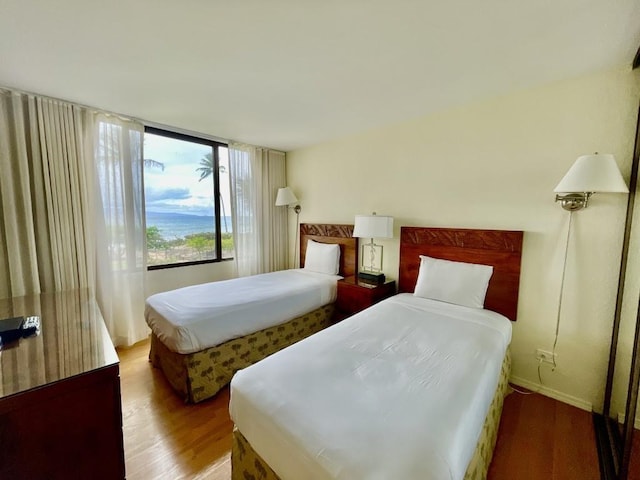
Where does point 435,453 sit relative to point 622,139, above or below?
below

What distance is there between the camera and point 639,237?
1649mm

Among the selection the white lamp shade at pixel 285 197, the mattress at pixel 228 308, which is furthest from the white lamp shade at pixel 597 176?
the white lamp shade at pixel 285 197

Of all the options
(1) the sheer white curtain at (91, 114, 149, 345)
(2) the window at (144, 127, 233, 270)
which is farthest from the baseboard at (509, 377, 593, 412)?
(1) the sheer white curtain at (91, 114, 149, 345)

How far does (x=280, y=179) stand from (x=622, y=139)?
11.7 feet

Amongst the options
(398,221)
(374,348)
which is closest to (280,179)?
(398,221)

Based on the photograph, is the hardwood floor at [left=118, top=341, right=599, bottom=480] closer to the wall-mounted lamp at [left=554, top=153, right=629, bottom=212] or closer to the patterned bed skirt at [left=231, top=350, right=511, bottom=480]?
the patterned bed skirt at [left=231, top=350, right=511, bottom=480]

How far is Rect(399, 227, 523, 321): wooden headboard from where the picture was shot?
2.16m

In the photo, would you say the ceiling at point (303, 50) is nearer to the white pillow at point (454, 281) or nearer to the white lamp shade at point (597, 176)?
the white lamp shade at point (597, 176)

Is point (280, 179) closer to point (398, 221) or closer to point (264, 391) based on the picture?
point (398, 221)

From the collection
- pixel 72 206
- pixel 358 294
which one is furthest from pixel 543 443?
pixel 72 206

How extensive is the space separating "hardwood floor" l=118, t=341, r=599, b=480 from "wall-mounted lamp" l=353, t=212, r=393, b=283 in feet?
5.08

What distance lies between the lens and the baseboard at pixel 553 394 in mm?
1928

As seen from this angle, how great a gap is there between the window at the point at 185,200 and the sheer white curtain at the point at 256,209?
133 millimetres

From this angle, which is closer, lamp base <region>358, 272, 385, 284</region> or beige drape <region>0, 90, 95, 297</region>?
beige drape <region>0, 90, 95, 297</region>
